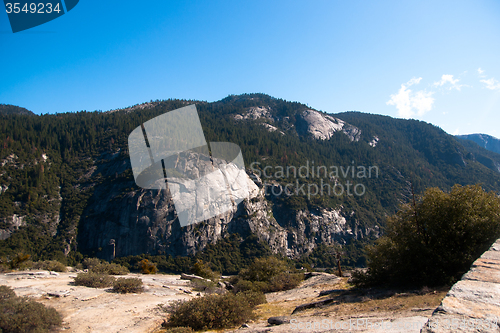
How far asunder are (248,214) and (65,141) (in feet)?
299

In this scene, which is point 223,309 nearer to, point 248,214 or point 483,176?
point 248,214

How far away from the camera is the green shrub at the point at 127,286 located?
13141 millimetres

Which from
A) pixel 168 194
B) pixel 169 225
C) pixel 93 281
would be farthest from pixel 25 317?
pixel 168 194

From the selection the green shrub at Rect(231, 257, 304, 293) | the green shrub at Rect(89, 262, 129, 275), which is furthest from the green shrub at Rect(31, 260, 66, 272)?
the green shrub at Rect(231, 257, 304, 293)

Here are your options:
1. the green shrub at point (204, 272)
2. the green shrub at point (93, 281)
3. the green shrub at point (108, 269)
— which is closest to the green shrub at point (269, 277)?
the green shrub at point (204, 272)

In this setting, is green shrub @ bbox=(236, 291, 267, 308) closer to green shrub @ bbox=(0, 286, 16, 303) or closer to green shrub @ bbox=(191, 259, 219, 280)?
green shrub @ bbox=(0, 286, 16, 303)

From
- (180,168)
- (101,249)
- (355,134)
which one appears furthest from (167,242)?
(355,134)

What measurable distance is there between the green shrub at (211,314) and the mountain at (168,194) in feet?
249

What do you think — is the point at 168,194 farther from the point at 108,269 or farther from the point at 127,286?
the point at 127,286

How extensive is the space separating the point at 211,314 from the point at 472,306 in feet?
24.2

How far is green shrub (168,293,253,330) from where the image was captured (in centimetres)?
851

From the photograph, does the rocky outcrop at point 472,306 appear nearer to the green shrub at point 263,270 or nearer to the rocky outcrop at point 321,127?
the green shrub at point 263,270

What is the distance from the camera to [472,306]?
3.77 meters

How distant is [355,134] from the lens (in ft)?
625
